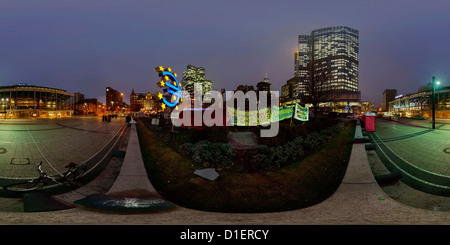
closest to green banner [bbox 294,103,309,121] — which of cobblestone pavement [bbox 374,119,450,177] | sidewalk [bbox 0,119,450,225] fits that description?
cobblestone pavement [bbox 374,119,450,177]

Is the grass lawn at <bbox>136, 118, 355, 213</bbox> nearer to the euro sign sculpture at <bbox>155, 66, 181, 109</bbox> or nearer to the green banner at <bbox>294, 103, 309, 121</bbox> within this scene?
the green banner at <bbox>294, 103, 309, 121</bbox>

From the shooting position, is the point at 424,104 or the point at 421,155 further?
the point at 424,104

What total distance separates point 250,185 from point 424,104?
8653 centimetres

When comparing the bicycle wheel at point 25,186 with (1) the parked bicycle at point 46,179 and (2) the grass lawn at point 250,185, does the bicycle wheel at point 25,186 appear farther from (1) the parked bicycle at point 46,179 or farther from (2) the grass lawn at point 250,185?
(2) the grass lawn at point 250,185

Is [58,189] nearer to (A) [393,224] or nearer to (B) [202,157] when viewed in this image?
(B) [202,157]

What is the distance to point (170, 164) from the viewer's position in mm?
7027

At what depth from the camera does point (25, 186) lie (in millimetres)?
4336

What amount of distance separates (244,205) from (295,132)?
23.5 feet

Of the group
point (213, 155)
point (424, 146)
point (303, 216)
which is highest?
point (424, 146)

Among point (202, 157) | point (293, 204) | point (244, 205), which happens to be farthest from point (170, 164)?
point (293, 204)

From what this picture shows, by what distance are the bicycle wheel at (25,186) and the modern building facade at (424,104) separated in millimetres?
42980

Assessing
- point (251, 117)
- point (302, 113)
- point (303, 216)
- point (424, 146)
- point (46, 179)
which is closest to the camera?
point (303, 216)

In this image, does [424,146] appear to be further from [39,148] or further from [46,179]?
[39,148]

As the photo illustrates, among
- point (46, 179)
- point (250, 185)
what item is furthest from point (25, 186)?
point (250, 185)
